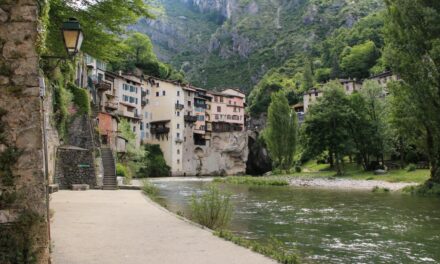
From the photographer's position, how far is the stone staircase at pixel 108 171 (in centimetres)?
3216

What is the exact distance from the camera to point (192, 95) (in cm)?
10362

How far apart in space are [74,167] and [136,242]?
877 inches

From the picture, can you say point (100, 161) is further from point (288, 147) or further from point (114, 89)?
point (114, 89)

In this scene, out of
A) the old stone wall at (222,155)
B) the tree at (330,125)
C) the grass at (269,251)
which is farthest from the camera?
the old stone wall at (222,155)

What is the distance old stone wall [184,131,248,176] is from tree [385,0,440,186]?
72146 mm

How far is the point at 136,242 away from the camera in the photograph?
10039 millimetres

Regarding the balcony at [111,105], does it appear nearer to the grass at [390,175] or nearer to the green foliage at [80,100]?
the green foliage at [80,100]

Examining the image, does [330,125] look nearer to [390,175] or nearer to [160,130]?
[390,175]

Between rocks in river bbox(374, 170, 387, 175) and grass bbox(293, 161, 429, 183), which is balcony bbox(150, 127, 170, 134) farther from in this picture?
rocks in river bbox(374, 170, 387, 175)

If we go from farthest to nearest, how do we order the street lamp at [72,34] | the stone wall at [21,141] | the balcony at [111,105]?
the balcony at [111,105] < the street lamp at [72,34] < the stone wall at [21,141]

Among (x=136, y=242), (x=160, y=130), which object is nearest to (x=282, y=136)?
(x=160, y=130)

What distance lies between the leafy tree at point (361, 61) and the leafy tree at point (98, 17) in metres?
121

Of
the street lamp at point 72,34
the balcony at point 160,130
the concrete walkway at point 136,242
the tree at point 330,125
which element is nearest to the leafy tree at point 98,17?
the street lamp at point 72,34

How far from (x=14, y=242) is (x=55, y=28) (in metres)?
10.8
